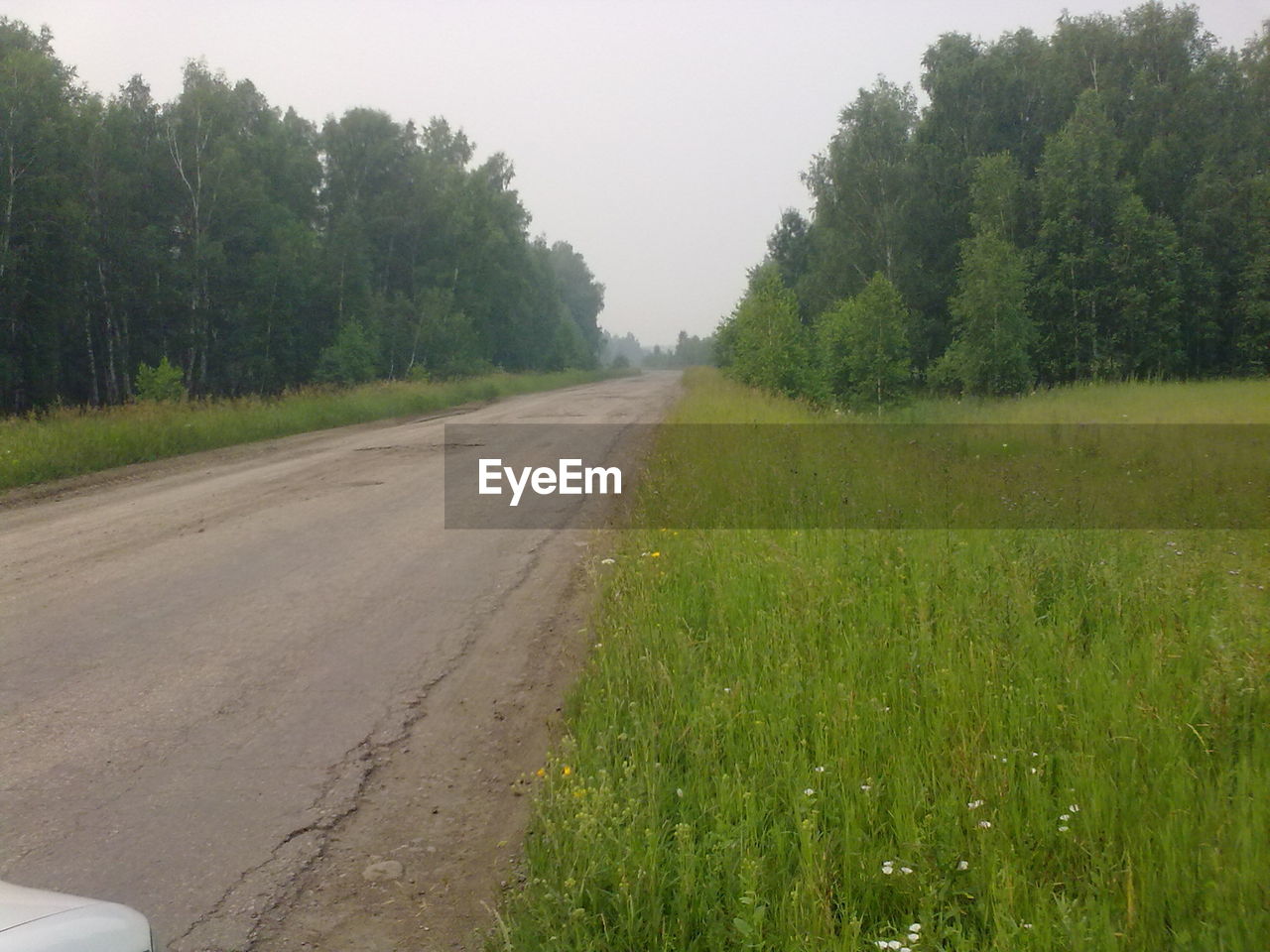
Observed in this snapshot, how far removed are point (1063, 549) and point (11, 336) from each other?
31805mm

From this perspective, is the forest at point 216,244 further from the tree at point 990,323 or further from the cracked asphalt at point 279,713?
the tree at point 990,323

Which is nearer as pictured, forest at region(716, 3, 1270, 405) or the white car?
the white car

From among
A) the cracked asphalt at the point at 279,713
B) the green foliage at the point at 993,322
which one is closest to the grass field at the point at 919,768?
the cracked asphalt at the point at 279,713

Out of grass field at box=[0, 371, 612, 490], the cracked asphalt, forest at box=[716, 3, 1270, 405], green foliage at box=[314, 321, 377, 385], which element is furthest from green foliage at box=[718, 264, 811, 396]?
the cracked asphalt

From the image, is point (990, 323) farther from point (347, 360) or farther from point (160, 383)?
point (160, 383)

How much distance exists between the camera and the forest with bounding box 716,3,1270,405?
117ft

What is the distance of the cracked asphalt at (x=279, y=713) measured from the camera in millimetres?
3279

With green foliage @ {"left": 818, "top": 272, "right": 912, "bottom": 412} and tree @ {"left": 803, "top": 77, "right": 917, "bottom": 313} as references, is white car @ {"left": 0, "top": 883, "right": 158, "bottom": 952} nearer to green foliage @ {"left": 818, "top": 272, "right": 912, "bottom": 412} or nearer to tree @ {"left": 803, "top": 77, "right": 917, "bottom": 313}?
green foliage @ {"left": 818, "top": 272, "right": 912, "bottom": 412}

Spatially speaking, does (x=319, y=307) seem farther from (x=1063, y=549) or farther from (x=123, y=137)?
(x=1063, y=549)

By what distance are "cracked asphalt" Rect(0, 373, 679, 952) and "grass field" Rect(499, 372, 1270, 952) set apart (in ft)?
1.59

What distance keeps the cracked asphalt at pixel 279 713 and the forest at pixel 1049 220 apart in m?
23.4

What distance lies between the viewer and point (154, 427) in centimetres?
1655

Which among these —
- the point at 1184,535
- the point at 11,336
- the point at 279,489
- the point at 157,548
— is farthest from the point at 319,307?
the point at 1184,535

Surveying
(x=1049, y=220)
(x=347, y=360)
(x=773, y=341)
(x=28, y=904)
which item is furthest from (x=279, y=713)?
(x=1049, y=220)
